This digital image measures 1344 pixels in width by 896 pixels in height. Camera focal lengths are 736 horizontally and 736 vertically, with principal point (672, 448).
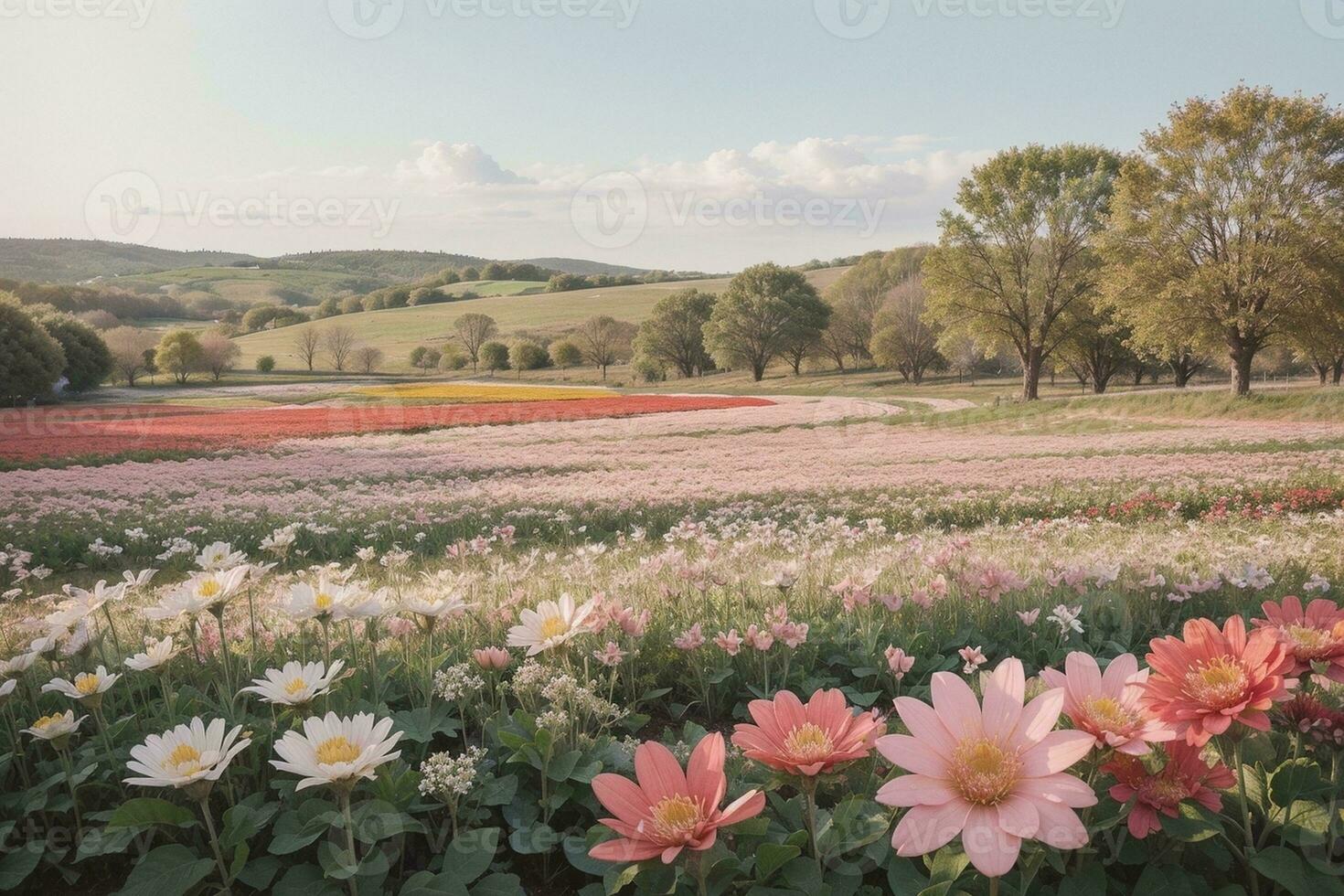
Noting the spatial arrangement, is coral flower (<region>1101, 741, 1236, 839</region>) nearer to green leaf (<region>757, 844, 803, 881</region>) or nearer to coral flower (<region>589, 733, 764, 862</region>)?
green leaf (<region>757, 844, 803, 881</region>)

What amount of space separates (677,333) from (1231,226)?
2075 inches

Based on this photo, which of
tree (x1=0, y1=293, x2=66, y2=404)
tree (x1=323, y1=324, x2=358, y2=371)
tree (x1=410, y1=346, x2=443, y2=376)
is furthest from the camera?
tree (x1=410, y1=346, x2=443, y2=376)

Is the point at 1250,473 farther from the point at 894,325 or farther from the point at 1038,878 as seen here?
the point at 894,325

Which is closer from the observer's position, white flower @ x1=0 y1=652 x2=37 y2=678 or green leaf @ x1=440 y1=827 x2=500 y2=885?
green leaf @ x1=440 y1=827 x2=500 y2=885

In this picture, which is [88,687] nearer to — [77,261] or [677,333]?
[677,333]

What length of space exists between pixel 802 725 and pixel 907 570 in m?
3.65

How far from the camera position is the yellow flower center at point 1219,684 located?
1342mm

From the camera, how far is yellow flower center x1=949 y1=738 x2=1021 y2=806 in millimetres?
1253

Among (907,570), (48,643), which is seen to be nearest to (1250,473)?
(907,570)

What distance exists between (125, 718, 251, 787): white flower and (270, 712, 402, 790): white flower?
113mm

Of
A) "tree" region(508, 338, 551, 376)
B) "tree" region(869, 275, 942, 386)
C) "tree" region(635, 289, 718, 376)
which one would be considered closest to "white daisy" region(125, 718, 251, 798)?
"tree" region(869, 275, 942, 386)

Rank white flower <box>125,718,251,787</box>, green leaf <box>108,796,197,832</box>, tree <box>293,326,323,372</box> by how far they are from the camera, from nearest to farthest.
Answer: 1. white flower <box>125,718,251,787</box>
2. green leaf <box>108,796,197,832</box>
3. tree <box>293,326,323,372</box>

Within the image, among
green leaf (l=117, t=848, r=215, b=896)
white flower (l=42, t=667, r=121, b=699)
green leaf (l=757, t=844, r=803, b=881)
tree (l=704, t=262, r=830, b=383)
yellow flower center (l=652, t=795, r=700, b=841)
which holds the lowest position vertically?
green leaf (l=117, t=848, r=215, b=896)

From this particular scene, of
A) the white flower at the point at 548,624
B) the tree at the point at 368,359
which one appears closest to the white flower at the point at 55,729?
the white flower at the point at 548,624
